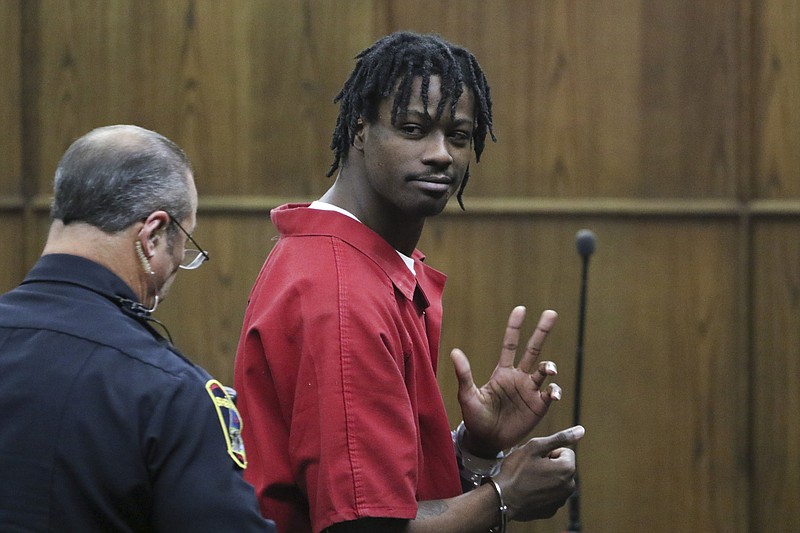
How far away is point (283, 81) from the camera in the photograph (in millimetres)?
4652

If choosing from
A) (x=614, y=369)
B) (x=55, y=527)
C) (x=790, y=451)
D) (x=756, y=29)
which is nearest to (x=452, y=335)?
(x=614, y=369)

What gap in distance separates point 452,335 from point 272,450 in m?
2.59

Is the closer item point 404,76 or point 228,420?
point 228,420

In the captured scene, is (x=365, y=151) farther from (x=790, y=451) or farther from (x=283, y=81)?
(x=790, y=451)

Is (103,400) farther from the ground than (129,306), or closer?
closer

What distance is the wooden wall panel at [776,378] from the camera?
179 inches

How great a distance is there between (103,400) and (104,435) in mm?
51

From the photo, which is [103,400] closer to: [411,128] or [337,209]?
[337,209]

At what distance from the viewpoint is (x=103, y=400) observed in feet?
5.37

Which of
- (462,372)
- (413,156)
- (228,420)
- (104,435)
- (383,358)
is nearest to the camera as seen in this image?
(104,435)

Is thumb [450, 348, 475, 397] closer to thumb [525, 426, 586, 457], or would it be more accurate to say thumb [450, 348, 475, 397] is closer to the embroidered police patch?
thumb [525, 426, 586, 457]

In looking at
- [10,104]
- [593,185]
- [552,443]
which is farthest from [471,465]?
[10,104]

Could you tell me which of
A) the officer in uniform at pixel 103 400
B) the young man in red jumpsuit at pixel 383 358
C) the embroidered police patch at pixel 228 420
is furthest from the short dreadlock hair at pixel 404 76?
the embroidered police patch at pixel 228 420

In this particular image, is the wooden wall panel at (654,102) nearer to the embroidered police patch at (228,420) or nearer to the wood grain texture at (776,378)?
the wood grain texture at (776,378)
